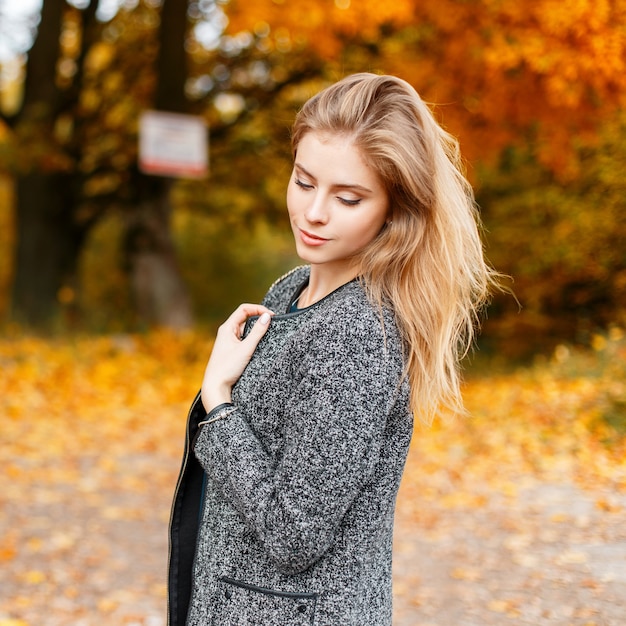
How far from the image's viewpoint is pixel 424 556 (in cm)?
445

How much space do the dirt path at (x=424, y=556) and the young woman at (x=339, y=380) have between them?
2476 mm

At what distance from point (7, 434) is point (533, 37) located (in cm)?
570

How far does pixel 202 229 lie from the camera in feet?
57.1

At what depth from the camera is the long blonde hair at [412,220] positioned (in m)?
1.43

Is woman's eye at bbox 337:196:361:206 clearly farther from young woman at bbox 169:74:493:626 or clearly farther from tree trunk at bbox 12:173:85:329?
tree trunk at bbox 12:173:85:329

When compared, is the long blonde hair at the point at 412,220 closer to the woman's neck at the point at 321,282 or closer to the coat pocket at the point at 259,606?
the woman's neck at the point at 321,282

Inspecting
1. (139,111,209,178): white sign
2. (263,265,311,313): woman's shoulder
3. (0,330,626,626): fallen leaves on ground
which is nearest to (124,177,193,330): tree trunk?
(139,111,209,178): white sign

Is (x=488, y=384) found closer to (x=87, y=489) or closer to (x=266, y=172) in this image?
(x=87, y=489)

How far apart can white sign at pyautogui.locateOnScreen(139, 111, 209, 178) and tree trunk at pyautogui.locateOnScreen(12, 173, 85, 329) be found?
3434mm

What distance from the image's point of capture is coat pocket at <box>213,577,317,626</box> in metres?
1.42

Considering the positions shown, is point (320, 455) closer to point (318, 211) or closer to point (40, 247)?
point (318, 211)

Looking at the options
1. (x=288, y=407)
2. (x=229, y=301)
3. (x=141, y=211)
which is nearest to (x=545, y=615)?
(x=288, y=407)

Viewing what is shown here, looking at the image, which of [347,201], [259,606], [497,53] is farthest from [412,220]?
[497,53]

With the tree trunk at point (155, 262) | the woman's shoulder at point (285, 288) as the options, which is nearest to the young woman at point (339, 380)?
the woman's shoulder at point (285, 288)
